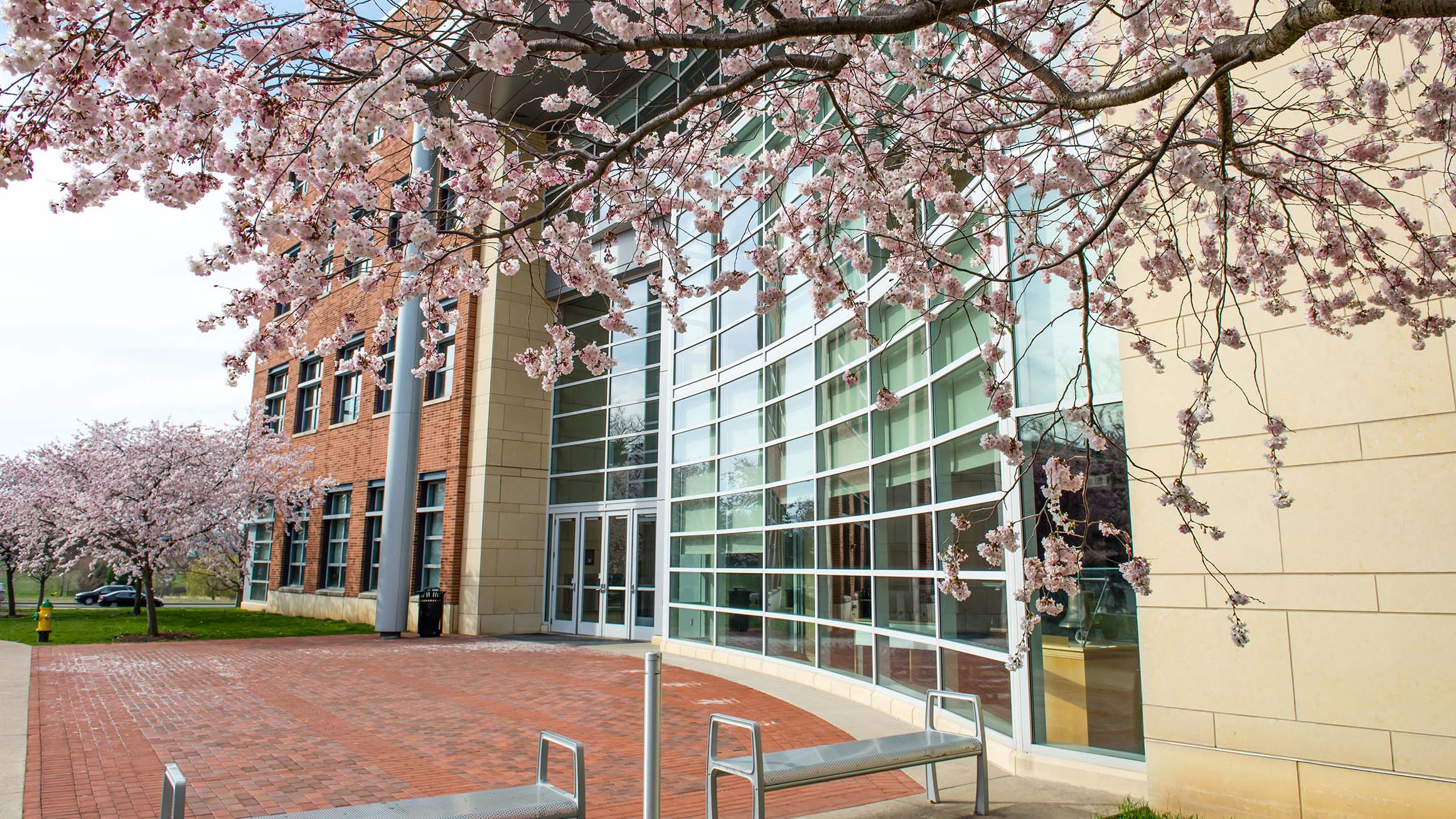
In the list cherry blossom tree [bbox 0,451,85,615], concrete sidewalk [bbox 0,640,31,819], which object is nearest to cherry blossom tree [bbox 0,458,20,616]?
cherry blossom tree [bbox 0,451,85,615]

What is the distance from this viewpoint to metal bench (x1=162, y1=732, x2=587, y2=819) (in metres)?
3.80

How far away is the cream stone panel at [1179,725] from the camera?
523 cm

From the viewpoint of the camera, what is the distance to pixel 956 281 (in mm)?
5289

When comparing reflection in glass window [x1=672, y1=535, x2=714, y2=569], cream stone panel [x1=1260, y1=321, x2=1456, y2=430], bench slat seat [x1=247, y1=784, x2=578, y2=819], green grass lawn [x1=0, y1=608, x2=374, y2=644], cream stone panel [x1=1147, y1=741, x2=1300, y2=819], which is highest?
cream stone panel [x1=1260, y1=321, x2=1456, y2=430]

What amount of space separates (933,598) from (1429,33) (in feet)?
17.4

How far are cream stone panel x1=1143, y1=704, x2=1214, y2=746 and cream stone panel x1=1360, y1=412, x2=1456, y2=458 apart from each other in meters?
1.71

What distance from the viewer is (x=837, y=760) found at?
495 centimetres

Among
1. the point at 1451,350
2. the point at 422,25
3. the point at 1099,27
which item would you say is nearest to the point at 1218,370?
the point at 1451,350

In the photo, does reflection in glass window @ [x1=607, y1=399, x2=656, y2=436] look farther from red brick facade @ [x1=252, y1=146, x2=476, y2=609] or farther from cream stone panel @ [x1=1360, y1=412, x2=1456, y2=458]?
cream stone panel @ [x1=1360, y1=412, x2=1456, y2=458]

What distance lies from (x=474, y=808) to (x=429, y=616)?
48.8 feet

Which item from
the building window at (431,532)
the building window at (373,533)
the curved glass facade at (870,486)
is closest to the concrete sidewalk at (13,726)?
the curved glass facade at (870,486)

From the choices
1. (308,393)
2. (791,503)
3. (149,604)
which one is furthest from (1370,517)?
(308,393)

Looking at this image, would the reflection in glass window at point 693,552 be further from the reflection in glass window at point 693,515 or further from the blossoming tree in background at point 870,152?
the blossoming tree in background at point 870,152

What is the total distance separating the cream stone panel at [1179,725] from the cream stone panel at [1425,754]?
870 mm
